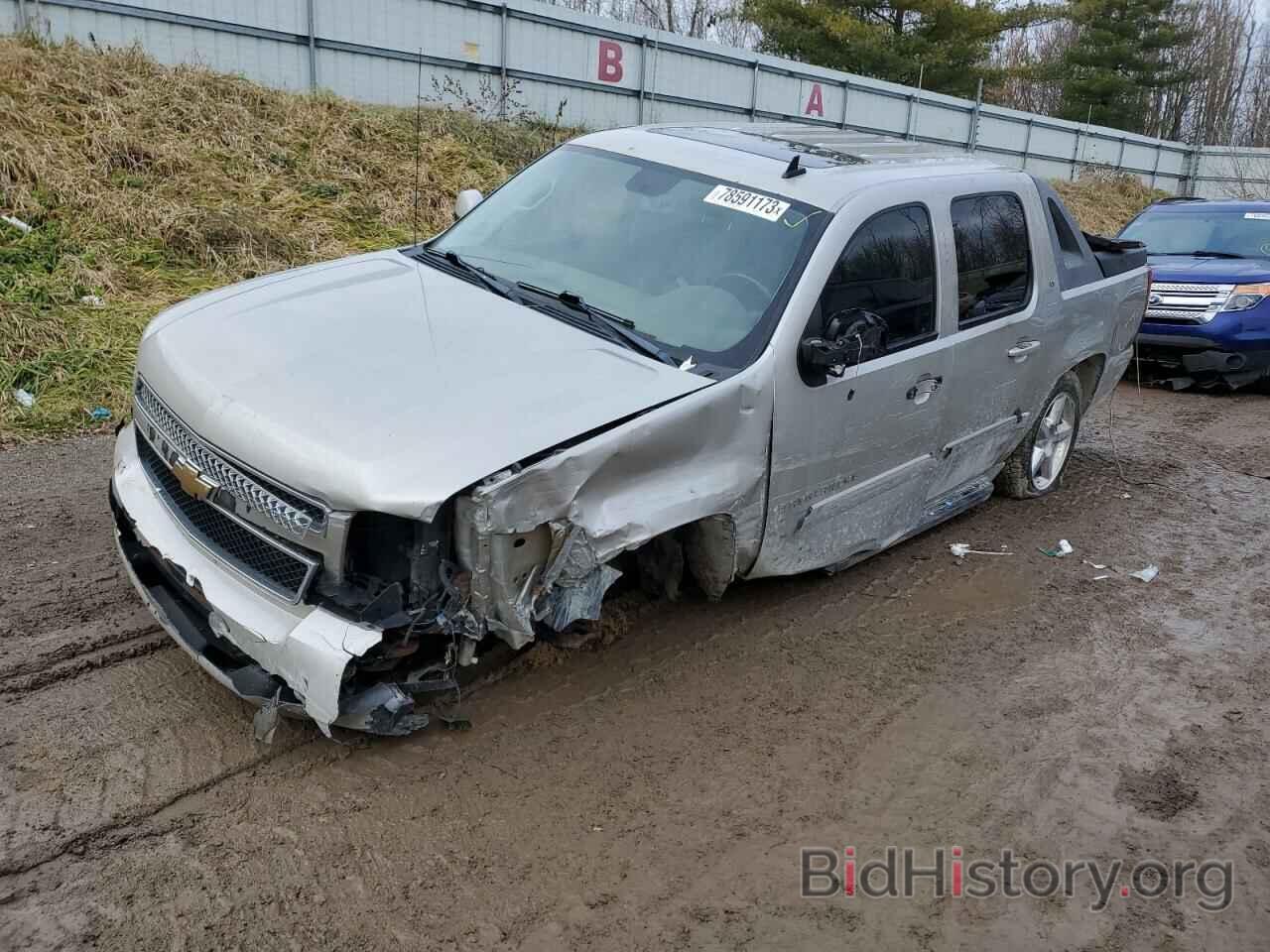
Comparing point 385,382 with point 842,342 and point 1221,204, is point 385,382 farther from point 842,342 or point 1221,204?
point 1221,204

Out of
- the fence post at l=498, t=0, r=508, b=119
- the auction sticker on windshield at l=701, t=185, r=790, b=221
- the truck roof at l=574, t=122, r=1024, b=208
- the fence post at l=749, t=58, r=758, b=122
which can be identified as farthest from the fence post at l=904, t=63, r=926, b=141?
the auction sticker on windshield at l=701, t=185, r=790, b=221

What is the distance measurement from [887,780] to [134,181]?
9.01 metres

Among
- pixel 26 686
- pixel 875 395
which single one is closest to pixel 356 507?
pixel 26 686

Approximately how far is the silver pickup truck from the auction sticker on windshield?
12 mm

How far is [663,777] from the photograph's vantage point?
3.51 meters

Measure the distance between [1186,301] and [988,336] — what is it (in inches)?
225

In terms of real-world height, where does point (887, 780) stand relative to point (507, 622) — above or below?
below

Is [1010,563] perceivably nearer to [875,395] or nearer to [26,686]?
[875,395]

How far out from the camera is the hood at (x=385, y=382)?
300cm

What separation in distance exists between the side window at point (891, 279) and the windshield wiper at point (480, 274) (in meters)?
1.23

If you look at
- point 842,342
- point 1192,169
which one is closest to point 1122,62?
point 1192,169

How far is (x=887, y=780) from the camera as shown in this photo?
11.9 ft

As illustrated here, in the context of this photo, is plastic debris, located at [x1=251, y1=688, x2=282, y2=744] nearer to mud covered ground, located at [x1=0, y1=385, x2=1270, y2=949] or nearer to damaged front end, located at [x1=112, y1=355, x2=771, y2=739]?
damaged front end, located at [x1=112, y1=355, x2=771, y2=739]

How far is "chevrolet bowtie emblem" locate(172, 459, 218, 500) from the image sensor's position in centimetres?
329
